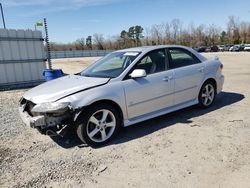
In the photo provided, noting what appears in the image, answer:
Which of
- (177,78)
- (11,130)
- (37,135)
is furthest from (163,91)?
(11,130)

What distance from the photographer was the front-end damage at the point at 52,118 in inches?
145

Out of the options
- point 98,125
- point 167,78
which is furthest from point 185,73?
point 98,125

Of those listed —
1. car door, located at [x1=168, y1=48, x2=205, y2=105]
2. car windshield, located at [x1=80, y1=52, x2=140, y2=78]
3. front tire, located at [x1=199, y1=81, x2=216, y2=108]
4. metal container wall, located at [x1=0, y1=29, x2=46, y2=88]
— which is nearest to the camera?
car windshield, located at [x1=80, y1=52, x2=140, y2=78]

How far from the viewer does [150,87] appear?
4.55m

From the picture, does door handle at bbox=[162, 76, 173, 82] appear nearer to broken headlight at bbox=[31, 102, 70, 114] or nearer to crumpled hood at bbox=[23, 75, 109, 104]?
crumpled hood at bbox=[23, 75, 109, 104]

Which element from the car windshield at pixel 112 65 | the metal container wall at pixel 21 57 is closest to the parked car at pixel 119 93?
the car windshield at pixel 112 65

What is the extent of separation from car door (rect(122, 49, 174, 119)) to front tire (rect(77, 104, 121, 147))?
349mm

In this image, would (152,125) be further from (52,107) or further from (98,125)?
(52,107)

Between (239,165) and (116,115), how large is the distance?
2.04 m

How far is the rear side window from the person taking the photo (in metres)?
5.12

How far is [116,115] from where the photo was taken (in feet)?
13.8

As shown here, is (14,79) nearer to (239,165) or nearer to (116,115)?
(116,115)

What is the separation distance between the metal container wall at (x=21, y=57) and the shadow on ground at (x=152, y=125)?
272 inches

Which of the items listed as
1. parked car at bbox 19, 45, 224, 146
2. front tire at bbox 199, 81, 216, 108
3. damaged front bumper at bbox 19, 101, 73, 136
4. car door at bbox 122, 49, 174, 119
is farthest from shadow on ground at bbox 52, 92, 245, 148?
damaged front bumper at bbox 19, 101, 73, 136
